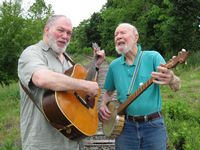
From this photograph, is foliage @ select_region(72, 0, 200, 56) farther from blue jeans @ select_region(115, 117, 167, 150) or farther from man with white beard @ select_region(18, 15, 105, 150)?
man with white beard @ select_region(18, 15, 105, 150)

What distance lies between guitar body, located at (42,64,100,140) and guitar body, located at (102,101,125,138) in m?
0.51

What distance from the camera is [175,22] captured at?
32125 millimetres

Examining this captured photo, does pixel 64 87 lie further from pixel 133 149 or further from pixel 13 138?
Result: pixel 13 138

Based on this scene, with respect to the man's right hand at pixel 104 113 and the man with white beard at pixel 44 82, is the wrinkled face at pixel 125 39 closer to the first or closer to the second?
the man's right hand at pixel 104 113

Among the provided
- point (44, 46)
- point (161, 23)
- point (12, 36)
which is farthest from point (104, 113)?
point (161, 23)

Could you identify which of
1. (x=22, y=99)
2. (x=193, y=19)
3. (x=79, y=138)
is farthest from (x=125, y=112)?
(x=193, y=19)

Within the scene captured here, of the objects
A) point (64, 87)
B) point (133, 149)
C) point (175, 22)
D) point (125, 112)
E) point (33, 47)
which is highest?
point (175, 22)

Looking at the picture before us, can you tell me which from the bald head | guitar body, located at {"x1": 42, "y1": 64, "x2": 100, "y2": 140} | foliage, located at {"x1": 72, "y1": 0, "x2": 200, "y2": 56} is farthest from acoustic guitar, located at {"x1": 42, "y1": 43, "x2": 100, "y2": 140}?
foliage, located at {"x1": 72, "y1": 0, "x2": 200, "y2": 56}

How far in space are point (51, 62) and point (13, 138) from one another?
4.44m

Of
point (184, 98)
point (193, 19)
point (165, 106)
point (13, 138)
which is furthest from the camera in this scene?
point (193, 19)

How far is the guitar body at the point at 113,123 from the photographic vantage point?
4.51 m

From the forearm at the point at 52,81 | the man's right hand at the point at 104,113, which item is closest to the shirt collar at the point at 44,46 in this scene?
the forearm at the point at 52,81

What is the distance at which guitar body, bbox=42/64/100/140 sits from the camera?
3566 mm

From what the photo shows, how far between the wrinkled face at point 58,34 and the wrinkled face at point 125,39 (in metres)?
0.87
